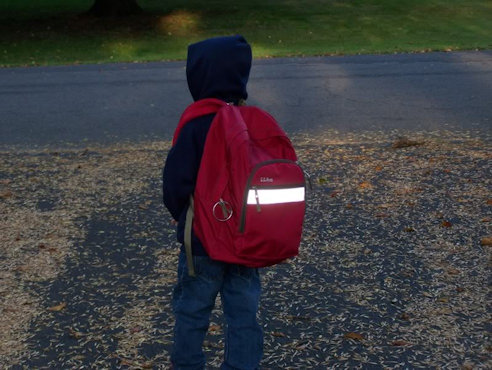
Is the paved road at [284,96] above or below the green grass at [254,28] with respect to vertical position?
above

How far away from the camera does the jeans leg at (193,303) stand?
319 cm

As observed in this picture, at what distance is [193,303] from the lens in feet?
10.6

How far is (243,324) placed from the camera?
325 cm

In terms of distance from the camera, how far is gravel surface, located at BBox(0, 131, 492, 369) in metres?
4.04

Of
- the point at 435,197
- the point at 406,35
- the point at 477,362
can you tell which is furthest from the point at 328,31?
the point at 477,362

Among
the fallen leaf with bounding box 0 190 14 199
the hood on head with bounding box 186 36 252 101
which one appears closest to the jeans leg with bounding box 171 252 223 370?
the hood on head with bounding box 186 36 252 101

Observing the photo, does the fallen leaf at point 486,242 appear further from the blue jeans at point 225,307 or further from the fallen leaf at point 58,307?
the fallen leaf at point 58,307

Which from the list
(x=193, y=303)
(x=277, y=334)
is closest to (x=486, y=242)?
(x=277, y=334)

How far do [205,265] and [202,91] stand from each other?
0.72m

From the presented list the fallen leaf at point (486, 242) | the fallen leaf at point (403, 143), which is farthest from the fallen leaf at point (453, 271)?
the fallen leaf at point (403, 143)

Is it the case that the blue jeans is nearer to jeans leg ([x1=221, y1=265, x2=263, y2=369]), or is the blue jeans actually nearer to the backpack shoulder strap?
jeans leg ([x1=221, y1=265, x2=263, y2=369])

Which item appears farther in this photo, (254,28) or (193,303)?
(254,28)

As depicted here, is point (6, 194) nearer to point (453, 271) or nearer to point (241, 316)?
point (453, 271)

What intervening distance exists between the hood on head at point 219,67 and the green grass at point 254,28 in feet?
41.5
